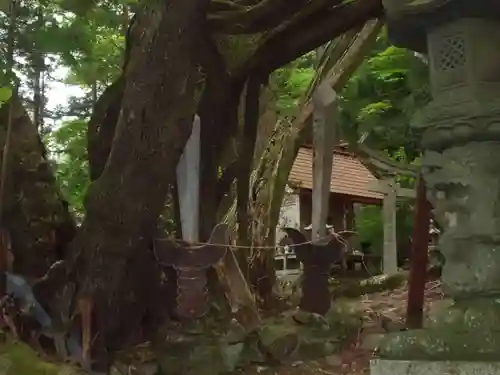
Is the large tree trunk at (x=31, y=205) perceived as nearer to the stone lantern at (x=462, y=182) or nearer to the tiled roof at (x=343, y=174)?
the stone lantern at (x=462, y=182)

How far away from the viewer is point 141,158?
4.25 meters

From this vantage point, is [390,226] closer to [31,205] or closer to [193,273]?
[31,205]

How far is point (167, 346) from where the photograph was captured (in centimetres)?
457

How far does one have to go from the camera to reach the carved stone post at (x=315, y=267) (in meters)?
4.47

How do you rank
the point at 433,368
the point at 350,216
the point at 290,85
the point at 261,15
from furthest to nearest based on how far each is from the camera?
the point at 350,216, the point at 290,85, the point at 261,15, the point at 433,368

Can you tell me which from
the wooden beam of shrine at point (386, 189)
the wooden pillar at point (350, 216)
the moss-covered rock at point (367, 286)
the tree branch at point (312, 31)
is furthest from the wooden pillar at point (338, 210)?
the tree branch at point (312, 31)

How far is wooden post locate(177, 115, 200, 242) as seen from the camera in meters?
4.15

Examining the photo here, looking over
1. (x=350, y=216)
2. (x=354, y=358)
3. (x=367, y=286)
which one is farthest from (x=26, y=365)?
(x=350, y=216)

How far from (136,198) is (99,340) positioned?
2.83 ft

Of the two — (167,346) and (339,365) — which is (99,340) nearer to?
(167,346)

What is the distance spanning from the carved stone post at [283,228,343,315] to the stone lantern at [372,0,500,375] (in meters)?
1.49

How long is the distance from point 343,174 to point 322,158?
24.3ft

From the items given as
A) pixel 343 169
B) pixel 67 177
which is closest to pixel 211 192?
pixel 67 177

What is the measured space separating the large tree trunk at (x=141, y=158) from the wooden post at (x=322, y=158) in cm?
78
